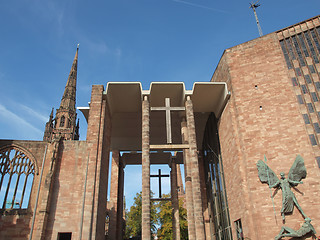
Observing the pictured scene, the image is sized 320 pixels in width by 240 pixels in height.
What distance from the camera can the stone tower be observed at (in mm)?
50806

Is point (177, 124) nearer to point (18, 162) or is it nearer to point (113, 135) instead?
point (113, 135)

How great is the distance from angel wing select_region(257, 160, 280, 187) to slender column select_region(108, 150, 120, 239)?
14489mm

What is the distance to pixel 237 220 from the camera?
691 inches

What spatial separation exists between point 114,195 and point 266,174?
15039 mm

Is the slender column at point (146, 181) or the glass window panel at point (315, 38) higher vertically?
the glass window panel at point (315, 38)

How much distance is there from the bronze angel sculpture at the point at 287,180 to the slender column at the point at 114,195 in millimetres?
14515

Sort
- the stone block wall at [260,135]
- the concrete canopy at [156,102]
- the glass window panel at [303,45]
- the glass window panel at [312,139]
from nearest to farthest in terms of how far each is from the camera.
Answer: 1. the stone block wall at [260,135]
2. the glass window panel at [312,139]
3. the concrete canopy at [156,102]
4. the glass window panel at [303,45]

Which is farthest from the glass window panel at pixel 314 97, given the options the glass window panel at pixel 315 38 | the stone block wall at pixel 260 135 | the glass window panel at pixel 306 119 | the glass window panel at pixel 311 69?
the glass window panel at pixel 315 38

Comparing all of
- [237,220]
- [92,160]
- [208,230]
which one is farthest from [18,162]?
[208,230]

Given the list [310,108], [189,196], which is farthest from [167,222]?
[310,108]

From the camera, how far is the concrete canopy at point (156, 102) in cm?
2008

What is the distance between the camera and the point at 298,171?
15492 millimetres

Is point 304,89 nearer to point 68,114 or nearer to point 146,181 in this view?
point 146,181

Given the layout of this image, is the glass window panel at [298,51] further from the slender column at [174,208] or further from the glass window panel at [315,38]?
the slender column at [174,208]
